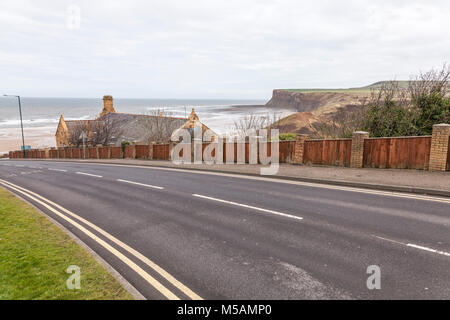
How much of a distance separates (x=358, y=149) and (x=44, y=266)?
14031 millimetres

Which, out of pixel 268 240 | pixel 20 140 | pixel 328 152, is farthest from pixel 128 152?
pixel 20 140

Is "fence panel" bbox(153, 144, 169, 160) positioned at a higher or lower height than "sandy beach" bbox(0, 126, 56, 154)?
higher

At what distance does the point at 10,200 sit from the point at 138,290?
8970mm

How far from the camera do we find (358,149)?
14.8m

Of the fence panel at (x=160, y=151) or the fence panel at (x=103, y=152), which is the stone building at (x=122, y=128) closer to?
the fence panel at (x=103, y=152)

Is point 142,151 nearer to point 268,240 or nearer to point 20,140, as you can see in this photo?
point 268,240

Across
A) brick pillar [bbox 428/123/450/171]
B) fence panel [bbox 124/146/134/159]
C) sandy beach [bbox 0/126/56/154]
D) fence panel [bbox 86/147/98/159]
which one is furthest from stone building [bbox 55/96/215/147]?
brick pillar [bbox 428/123/450/171]

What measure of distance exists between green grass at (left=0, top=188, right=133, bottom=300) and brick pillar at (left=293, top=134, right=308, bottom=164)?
1294cm

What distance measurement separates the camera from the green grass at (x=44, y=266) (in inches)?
180

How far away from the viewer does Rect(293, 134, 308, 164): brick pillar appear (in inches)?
667

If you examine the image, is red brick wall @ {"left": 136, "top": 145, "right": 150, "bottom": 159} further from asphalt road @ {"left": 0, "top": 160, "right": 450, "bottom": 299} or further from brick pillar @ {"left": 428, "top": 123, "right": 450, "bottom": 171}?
brick pillar @ {"left": 428, "top": 123, "right": 450, "bottom": 171}
